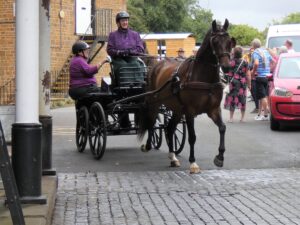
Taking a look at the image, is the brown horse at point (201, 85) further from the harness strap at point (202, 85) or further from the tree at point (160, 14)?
the tree at point (160, 14)

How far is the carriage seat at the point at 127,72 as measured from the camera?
10.7 meters

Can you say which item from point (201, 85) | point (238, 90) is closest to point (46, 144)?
point (201, 85)

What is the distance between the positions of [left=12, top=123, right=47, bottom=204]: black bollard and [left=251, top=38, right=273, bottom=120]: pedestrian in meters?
11.2

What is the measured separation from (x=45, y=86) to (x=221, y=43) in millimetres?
2590

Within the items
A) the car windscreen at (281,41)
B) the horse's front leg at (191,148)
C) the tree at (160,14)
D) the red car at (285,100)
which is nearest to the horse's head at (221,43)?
the horse's front leg at (191,148)

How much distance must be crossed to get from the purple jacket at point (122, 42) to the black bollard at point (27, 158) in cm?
456

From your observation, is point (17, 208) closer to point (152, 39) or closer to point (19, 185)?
point (19, 185)

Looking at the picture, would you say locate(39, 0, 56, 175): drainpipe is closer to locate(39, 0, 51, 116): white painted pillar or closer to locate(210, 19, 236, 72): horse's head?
locate(39, 0, 51, 116): white painted pillar

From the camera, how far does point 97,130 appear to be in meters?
10.8

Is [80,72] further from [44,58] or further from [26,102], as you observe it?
[26,102]

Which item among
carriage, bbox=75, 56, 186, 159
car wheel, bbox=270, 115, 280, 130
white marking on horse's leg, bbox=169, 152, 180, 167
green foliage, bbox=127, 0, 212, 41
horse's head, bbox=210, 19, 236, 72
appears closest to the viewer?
horse's head, bbox=210, 19, 236, 72

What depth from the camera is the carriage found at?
10.7 m

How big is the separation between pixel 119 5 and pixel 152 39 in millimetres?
13492

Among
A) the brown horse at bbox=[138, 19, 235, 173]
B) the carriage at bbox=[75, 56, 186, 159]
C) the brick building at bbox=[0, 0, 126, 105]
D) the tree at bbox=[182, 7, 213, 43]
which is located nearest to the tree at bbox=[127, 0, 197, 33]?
the tree at bbox=[182, 7, 213, 43]
